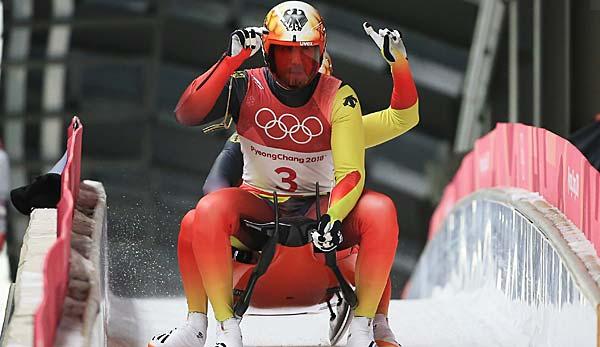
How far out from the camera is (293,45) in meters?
4.34

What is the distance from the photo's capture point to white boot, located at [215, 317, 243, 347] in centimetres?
412

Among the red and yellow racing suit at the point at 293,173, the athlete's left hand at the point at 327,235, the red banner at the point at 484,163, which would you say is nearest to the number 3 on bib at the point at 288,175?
the red and yellow racing suit at the point at 293,173

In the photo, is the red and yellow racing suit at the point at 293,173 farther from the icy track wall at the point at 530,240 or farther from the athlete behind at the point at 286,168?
the icy track wall at the point at 530,240

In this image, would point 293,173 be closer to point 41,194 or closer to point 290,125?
point 290,125

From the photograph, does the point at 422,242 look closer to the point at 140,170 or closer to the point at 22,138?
the point at 140,170

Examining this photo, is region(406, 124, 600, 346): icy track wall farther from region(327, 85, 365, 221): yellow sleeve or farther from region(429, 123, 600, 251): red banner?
region(327, 85, 365, 221): yellow sleeve

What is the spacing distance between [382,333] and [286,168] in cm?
63

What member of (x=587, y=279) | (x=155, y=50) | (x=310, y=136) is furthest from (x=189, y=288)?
(x=155, y=50)

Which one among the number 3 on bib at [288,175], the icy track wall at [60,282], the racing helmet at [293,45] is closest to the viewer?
the icy track wall at [60,282]

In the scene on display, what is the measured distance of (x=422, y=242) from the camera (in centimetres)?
1395

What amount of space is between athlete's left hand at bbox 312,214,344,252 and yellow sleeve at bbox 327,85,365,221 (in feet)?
0.11

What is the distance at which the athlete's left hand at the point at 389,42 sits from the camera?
4.35 meters

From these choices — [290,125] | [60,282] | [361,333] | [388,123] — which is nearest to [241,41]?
[290,125]

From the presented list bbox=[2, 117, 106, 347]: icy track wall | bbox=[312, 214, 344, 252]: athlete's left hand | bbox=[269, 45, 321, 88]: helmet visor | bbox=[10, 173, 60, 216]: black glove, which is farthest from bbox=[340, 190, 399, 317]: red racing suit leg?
bbox=[10, 173, 60, 216]: black glove
